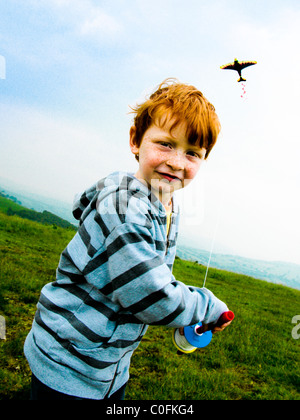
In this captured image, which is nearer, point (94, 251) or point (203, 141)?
point (94, 251)

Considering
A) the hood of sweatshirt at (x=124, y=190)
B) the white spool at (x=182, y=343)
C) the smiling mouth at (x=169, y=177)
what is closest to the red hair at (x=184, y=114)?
the smiling mouth at (x=169, y=177)

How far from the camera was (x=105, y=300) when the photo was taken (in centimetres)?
138

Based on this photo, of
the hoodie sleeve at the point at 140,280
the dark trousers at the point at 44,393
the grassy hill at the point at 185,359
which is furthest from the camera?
the grassy hill at the point at 185,359

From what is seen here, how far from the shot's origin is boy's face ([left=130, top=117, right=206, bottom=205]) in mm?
1652

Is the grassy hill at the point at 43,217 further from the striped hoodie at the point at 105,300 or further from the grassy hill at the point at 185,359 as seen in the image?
the striped hoodie at the point at 105,300

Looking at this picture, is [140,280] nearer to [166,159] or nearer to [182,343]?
[166,159]

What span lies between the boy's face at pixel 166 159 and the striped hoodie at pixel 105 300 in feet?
0.77

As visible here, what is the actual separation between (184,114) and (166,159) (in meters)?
0.25

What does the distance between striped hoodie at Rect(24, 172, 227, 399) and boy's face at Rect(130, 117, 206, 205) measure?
236mm

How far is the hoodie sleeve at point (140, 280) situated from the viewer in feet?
4.14

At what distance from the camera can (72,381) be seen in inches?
53.6
